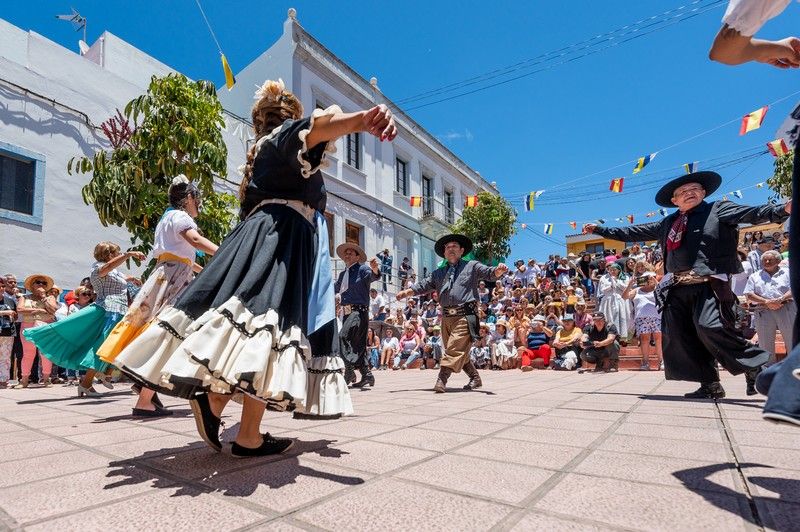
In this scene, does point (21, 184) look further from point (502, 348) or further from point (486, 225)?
point (486, 225)

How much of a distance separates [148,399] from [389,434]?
2145mm

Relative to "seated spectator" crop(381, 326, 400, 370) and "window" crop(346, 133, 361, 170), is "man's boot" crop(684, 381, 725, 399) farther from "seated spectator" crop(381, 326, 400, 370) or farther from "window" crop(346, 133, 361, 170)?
"window" crop(346, 133, 361, 170)

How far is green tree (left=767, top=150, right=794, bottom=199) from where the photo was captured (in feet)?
48.0

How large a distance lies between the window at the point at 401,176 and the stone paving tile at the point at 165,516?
71.4ft

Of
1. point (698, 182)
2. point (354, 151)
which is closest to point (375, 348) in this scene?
point (354, 151)

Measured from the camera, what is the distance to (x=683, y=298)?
4340mm

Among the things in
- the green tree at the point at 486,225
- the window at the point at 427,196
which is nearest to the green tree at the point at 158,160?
the window at the point at 427,196

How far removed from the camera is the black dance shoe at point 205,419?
209 centimetres

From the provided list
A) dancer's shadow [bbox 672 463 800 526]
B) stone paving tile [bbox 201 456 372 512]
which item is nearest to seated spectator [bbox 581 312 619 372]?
dancer's shadow [bbox 672 463 800 526]

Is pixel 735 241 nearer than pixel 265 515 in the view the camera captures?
No

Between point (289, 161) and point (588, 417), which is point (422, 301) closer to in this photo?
point (588, 417)

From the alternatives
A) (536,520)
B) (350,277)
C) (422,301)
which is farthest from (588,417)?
(422,301)

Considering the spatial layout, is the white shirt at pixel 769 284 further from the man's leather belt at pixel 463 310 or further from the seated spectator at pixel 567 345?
the man's leather belt at pixel 463 310

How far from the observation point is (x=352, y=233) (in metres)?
19.8
